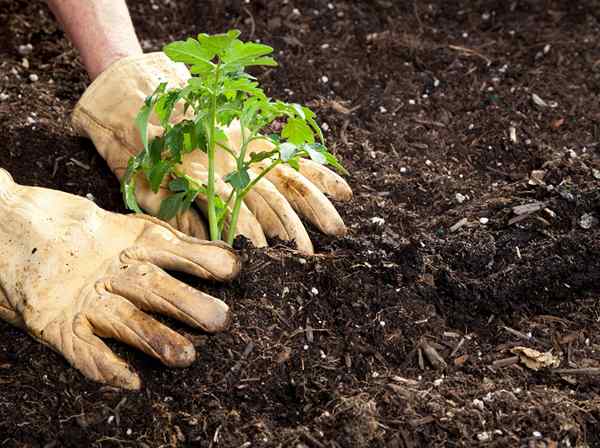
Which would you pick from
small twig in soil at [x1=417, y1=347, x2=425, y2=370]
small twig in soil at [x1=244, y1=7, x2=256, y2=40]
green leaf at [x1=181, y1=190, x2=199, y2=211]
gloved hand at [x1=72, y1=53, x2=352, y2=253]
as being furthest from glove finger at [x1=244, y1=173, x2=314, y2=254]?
small twig in soil at [x1=244, y1=7, x2=256, y2=40]

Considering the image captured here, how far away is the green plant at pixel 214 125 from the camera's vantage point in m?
2.30

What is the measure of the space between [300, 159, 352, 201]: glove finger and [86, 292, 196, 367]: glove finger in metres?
0.81

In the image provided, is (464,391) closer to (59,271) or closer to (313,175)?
(313,175)

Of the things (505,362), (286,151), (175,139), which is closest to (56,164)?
(175,139)

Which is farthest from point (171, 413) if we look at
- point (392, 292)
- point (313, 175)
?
point (313, 175)

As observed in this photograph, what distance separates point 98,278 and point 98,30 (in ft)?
3.38

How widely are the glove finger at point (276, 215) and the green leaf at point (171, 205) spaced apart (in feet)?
0.81

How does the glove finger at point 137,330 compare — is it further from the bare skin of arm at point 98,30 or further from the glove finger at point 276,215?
the bare skin of arm at point 98,30

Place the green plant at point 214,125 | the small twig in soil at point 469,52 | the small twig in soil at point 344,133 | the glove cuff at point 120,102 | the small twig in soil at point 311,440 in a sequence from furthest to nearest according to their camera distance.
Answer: the small twig in soil at point 469,52
the small twig in soil at point 344,133
the glove cuff at point 120,102
the green plant at point 214,125
the small twig in soil at point 311,440

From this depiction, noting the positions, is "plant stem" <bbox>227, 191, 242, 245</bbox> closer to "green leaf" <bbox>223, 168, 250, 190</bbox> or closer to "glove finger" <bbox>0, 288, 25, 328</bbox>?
"green leaf" <bbox>223, 168, 250, 190</bbox>

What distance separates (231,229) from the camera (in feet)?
8.62

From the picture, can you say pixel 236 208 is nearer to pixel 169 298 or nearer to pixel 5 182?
pixel 169 298

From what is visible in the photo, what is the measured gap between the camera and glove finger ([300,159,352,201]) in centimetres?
295

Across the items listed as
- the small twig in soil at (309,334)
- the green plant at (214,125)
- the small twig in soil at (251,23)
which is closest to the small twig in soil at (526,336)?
the small twig in soil at (309,334)
